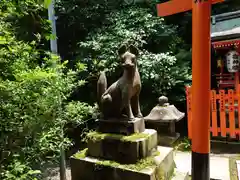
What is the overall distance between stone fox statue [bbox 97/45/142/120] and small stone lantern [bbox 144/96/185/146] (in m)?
1.32

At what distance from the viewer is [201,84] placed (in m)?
2.11

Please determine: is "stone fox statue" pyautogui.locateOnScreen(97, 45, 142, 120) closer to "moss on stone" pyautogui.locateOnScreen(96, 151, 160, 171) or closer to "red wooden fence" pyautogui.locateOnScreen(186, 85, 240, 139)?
"moss on stone" pyautogui.locateOnScreen(96, 151, 160, 171)

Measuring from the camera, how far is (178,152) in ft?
14.1

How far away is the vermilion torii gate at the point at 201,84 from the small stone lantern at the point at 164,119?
1471 mm

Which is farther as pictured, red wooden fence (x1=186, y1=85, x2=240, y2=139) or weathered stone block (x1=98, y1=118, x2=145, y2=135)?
red wooden fence (x1=186, y1=85, x2=240, y2=139)

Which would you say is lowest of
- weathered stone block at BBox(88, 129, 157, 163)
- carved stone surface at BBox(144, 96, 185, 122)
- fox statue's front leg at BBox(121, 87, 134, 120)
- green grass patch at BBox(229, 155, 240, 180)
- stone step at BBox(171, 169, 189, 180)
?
green grass patch at BBox(229, 155, 240, 180)

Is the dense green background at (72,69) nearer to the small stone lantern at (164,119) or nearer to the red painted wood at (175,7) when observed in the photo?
the red painted wood at (175,7)

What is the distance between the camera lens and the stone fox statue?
7.76 ft

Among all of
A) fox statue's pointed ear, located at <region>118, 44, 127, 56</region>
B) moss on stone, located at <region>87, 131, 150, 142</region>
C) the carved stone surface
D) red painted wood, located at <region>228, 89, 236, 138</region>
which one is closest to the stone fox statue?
fox statue's pointed ear, located at <region>118, 44, 127, 56</region>

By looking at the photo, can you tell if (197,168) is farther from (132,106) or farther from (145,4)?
(145,4)

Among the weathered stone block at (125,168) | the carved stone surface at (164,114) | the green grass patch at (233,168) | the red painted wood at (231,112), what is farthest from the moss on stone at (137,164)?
the red painted wood at (231,112)

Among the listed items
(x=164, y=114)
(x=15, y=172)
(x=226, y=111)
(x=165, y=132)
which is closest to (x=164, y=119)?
(x=164, y=114)

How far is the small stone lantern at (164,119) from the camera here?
12.2 feet

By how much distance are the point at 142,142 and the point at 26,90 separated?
140cm
